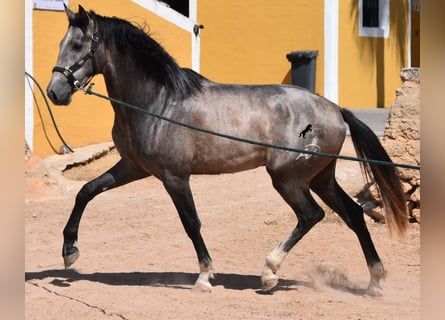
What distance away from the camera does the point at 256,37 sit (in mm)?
17234

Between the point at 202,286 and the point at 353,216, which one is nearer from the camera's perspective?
the point at 202,286

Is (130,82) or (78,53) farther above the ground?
(78,53)

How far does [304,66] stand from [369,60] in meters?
2.06

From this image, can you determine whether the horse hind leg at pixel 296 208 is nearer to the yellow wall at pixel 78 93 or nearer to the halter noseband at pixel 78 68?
the halter noseband at pixel 78 68

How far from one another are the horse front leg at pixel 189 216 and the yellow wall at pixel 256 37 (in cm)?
1008

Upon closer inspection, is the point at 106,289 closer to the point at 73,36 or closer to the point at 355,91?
the point at 73,36

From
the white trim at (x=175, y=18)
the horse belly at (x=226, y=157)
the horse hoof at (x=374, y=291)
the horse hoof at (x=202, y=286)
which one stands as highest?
the white trim at (x=175, y=18)

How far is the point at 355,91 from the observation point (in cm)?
1720

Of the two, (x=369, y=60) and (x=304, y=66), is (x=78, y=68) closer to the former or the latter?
(x=304, y=66)

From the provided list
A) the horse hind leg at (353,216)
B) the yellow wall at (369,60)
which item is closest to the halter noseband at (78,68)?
the horse hind leg at (353,216)

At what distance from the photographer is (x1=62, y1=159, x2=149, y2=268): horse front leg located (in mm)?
7223

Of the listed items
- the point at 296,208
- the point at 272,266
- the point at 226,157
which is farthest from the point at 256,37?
the point at 272,266

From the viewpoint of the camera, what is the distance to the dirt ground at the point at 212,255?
20.8 feet
